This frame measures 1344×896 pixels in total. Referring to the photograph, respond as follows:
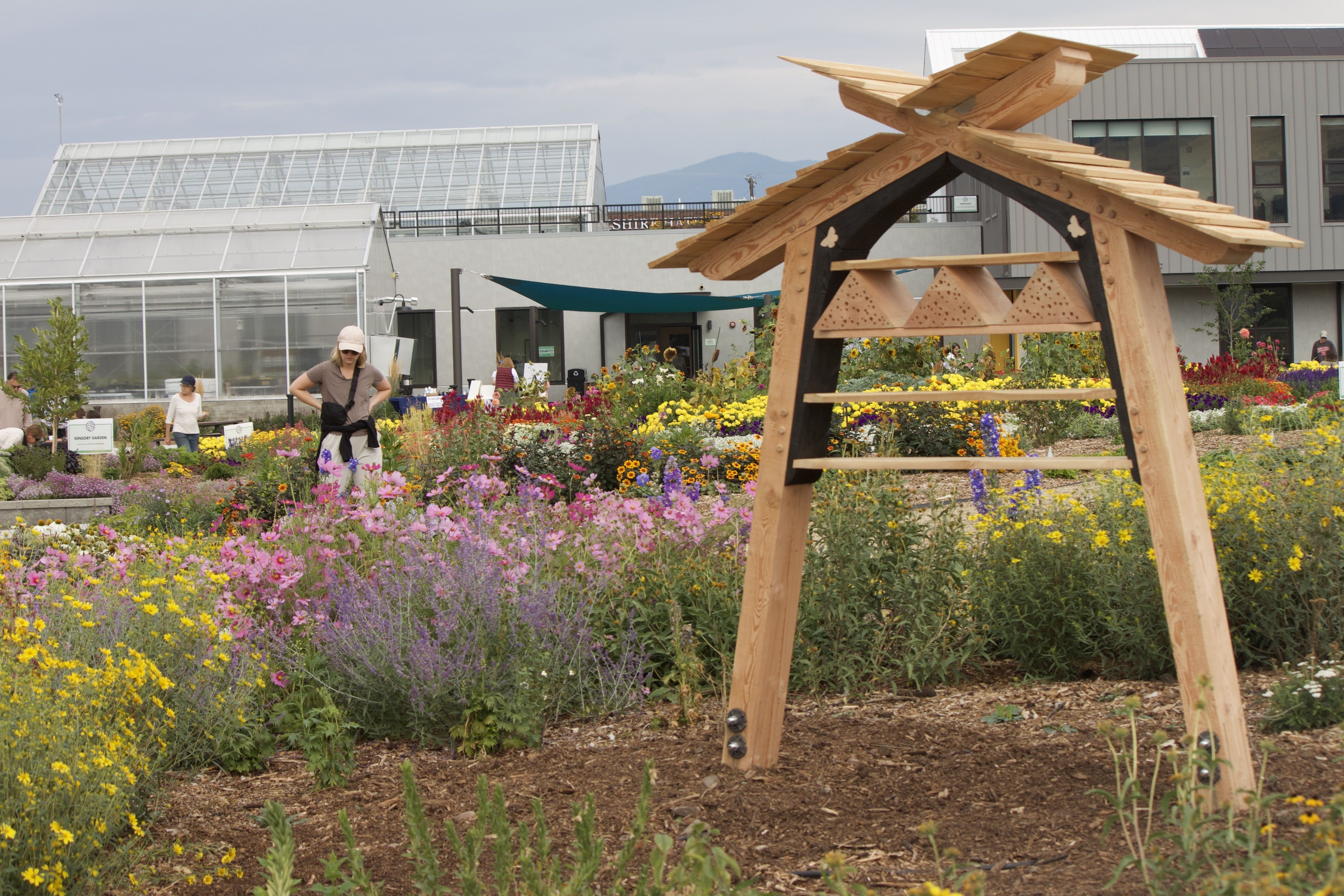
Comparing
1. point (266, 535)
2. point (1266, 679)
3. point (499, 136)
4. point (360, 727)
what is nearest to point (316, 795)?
point (360, 727)

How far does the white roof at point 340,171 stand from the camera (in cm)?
2975

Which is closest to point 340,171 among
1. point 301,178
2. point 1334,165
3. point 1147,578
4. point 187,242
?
point 301,178

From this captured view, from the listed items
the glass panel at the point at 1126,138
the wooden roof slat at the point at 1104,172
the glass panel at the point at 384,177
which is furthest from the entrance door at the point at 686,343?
the wooden roof slat at the point at 1104,172

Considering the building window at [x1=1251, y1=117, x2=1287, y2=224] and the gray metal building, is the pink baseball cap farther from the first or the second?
the building window at [x1=1251, y1=117, x2=1287, y2=224]

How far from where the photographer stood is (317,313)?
825 inches

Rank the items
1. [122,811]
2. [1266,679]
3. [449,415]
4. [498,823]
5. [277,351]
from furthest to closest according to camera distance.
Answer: [277,351] < [449,415] < [1266,679] < [122,811] < [498,823]

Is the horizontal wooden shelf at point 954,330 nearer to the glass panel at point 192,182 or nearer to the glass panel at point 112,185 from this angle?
the glass panel at point 192,182

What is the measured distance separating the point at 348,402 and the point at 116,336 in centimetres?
1632

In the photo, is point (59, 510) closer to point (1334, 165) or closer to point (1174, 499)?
point (1174, 499)

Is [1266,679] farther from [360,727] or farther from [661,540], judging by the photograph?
[360,727]

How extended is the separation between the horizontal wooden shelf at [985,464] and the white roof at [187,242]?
1942cm

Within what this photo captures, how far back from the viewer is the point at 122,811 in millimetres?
2795

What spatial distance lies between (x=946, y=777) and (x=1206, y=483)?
2.01 meters

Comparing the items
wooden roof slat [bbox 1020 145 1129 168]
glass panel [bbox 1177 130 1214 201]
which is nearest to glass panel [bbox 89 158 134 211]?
glass panel [bbox 1177 130 1214 201]
